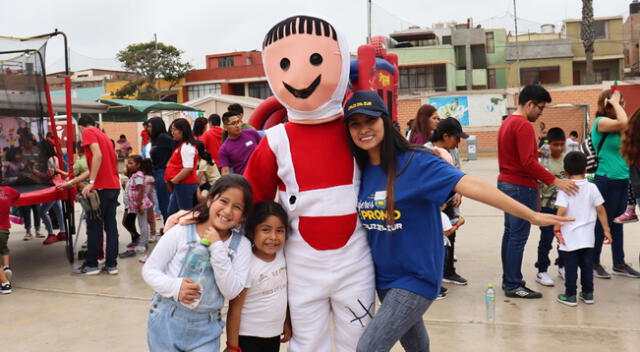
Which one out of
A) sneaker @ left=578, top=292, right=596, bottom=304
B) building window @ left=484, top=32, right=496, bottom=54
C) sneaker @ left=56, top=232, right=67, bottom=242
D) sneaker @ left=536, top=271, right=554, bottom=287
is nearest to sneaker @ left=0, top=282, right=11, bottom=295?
sneaker @ left=56, top=232, right=67, bottom=242

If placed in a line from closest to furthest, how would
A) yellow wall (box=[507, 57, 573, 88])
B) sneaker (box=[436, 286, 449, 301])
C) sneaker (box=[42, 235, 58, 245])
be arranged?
sneaker (box=[436, 286, 449, 301]), sneaker (box=[42, 235, 58, 245]), yellow wall (box=[507, 57, 573, 88])

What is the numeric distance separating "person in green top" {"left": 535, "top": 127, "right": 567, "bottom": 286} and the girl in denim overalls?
3.02 m

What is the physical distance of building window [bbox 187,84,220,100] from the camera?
36375mm

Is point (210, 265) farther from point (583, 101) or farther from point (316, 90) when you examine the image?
point (583, 101)

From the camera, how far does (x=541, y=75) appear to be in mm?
32594

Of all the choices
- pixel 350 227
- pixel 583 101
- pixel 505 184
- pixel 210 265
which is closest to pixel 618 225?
pixel 505 184

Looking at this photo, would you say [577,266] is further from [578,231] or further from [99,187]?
[99,187]

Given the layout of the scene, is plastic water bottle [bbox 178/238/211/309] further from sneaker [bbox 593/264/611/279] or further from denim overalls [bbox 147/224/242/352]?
sneaker [bbox 593/264/611/279]

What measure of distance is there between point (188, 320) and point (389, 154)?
1.11 metres

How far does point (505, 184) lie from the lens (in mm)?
4559

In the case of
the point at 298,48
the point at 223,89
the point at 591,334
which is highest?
the point at 223,89

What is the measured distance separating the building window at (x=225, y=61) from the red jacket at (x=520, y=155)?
37.1 m

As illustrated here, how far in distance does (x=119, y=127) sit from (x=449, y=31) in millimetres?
21206

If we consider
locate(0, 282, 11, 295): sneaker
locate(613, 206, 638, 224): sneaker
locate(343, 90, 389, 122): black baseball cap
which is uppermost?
locate(343, 90, 389, 122): black baseball cap
